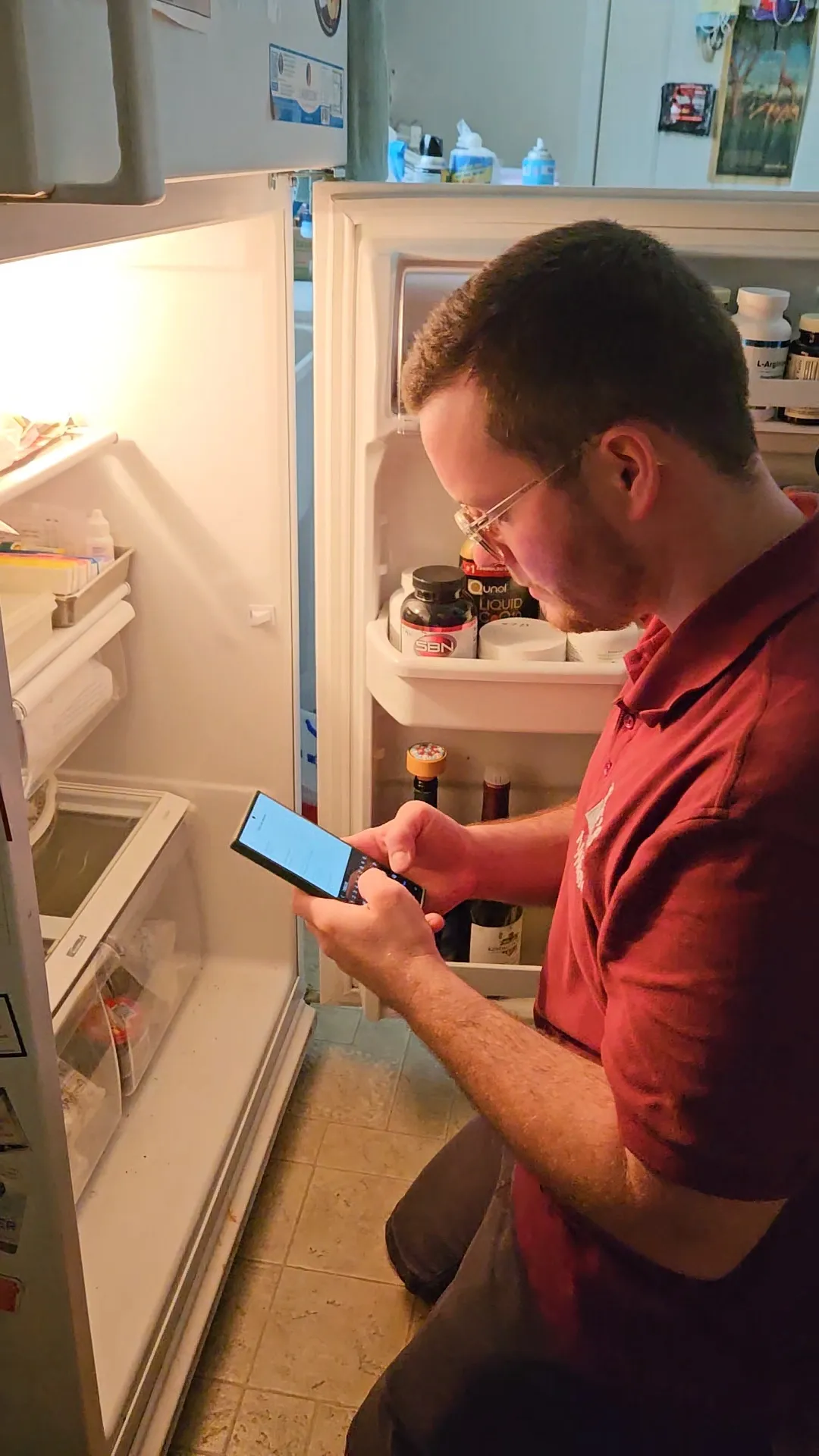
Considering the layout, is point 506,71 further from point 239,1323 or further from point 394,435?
point 239,1323

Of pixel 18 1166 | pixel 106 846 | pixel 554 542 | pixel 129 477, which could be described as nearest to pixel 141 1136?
pixel 106 846

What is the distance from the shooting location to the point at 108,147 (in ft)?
2.09

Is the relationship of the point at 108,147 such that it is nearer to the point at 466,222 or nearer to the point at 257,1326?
the point at 466,222

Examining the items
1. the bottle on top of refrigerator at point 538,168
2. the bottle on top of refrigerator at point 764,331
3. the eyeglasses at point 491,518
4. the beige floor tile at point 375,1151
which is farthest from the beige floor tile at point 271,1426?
the bottle on top of refrigerator at point 538,168

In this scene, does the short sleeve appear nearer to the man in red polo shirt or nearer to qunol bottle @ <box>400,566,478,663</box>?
the man in red polo shirt

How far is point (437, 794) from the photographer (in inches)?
54.3

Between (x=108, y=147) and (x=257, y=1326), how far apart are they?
1137mm

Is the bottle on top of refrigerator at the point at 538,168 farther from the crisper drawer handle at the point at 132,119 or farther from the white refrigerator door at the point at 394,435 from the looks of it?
the crisper drawer handle at the point at 132,119

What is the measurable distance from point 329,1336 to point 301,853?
572 mm

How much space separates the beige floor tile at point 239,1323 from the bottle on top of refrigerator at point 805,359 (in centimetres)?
108

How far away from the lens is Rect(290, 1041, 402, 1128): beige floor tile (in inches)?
58.0

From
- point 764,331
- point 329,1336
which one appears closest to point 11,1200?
point 329,1336

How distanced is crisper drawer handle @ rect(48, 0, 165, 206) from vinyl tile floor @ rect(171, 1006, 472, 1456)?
111 cm

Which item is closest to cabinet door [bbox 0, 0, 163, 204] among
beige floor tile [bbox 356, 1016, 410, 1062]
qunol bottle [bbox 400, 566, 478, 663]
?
qunol bottle [bbox 400, 566, 478, 663]
